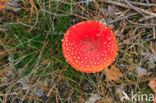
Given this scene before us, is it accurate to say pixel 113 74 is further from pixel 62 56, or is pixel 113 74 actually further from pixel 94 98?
pixel 62 56

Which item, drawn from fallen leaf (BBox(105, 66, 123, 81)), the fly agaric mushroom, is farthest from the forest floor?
the fly agaric mushroom

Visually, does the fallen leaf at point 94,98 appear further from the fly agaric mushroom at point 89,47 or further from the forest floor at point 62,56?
the fly agaric mushroom at point 89,47

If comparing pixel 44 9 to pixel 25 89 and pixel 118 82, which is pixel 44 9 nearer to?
pixel 25 89

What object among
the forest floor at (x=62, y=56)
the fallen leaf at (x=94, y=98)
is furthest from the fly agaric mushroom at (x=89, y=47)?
the fallen leaf at (x=94, y=98)

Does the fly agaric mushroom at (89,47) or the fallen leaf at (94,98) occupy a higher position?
the fly agaric mushroom at (89,47)

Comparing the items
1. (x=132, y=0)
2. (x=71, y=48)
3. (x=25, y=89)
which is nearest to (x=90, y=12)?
(x=132, y=0)

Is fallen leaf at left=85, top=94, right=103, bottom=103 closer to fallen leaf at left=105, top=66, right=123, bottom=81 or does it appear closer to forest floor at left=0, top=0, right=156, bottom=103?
forest floor at left=0, top=0, right=156, bottom=103

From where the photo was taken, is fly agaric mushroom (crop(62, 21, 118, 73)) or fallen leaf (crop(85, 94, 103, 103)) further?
fallen leaf (crop(85, 94, 103, 103))
